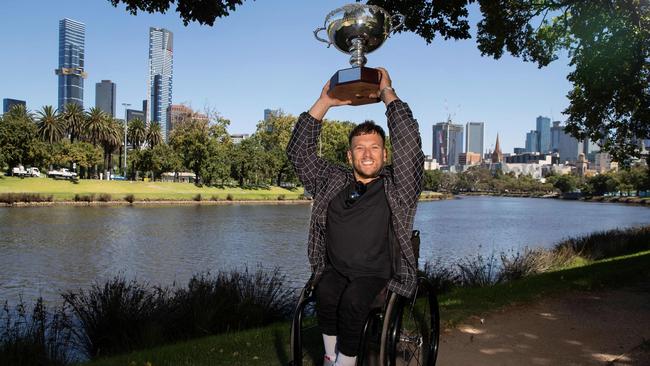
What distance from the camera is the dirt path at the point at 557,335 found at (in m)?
4.73

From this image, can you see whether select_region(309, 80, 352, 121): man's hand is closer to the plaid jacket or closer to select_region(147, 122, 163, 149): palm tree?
the plaid jacket

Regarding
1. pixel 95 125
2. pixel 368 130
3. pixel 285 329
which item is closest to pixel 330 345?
pixel 368 130

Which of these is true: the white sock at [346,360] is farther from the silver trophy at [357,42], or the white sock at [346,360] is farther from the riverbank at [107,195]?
the riverbank at [107,195]

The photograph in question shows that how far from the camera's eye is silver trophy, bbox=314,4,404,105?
3.24 m

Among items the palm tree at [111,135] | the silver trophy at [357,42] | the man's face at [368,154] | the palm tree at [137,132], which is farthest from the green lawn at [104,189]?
the man's face at [368,154]

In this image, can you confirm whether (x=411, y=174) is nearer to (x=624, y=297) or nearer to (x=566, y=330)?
(x=566, y=330)

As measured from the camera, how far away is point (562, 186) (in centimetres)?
15538

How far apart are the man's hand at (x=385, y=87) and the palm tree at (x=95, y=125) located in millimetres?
74774

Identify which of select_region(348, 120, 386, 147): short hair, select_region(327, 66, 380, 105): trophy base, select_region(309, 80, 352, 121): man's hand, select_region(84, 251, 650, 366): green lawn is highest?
select_region(327, 66, 380, 105): trophy base

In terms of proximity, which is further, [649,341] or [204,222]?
[204,222]

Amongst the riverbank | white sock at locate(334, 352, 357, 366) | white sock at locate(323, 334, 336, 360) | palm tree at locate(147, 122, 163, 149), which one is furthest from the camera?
palm tree at locate(147, 122, 163, 149)

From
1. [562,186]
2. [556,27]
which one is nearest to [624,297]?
[556,27]

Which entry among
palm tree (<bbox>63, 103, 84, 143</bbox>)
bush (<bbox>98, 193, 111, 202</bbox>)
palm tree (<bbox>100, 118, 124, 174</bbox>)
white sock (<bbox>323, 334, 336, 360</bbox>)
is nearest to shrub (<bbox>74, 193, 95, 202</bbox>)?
bush (<bbox>98, 193, 111, 202</bbox>)

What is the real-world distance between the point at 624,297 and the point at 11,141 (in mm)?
61324
